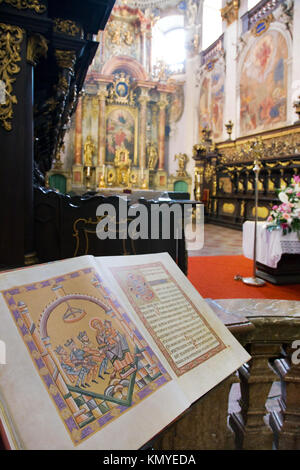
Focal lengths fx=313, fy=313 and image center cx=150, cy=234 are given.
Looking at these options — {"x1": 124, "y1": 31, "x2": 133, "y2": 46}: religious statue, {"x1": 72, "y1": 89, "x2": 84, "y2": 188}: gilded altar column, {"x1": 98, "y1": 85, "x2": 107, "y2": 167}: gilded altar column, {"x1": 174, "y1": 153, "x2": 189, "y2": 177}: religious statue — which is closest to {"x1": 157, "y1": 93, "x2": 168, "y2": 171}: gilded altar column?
{"x1": 174, "y1": 153, "x2": 189, "y2": 177}: religious statue

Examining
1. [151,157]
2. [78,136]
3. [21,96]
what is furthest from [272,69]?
[78,136]

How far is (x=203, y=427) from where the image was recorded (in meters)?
0.88

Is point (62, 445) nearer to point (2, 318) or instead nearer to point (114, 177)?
point (2, 318)

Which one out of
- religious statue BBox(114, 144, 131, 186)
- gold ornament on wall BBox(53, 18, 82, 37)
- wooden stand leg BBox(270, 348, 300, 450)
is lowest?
wooden stand leg BBox(270, 348, 300, 450)

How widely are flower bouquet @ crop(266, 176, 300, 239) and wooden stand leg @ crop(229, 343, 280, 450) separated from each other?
383cm

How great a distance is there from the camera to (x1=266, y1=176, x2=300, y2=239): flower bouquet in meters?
4.46

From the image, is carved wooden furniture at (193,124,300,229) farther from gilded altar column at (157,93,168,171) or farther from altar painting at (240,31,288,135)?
gilded altar column at (157,93,168,171)

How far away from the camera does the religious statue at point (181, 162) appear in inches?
707

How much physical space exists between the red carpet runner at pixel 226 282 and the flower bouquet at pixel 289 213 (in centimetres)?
86

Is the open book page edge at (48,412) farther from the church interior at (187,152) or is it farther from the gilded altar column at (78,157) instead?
the gilded altar column at (78,157)

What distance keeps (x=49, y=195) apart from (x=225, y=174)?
415 inches

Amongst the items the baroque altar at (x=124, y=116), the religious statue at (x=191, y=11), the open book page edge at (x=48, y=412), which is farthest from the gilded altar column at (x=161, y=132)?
the open book page edge at (x=48, y=412)

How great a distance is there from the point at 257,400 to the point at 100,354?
64cm
